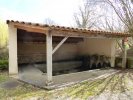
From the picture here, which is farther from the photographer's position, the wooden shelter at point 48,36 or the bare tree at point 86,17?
the bare tree at point 86,17

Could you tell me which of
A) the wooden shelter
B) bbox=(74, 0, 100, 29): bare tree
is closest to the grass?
the wooden shelter

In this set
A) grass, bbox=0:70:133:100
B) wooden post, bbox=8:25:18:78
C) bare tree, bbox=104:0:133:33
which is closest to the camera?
grass, bbox=0:70:133:100

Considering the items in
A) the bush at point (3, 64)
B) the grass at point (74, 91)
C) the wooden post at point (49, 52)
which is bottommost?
the grass at point (74, 91)

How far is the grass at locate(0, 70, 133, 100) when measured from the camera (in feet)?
24.6

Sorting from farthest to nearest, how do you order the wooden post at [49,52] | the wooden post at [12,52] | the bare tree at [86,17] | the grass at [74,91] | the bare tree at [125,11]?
the bare tree at [86,17], the bare tree at [125,11], the wooden post at [12,52], the wooden post at [49,52], the grass at [74,91]

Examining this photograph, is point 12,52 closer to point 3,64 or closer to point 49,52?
point 3,64

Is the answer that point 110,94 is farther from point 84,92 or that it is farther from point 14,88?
point 14,88

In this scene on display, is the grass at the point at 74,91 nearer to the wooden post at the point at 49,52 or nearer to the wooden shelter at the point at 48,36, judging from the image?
the wooden post at the point at 49,52

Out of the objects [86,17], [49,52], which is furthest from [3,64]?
[86,17]

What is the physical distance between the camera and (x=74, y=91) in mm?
8125

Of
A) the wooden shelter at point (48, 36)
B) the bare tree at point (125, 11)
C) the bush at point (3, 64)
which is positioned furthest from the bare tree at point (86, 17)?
the bush at point (3, 64)

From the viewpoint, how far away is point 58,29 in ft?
28.7

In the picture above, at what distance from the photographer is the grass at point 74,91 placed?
7.50 meters

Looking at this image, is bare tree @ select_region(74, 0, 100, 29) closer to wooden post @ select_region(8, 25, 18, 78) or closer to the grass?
wooden post @ select_region(8, 25, 18, 78)
